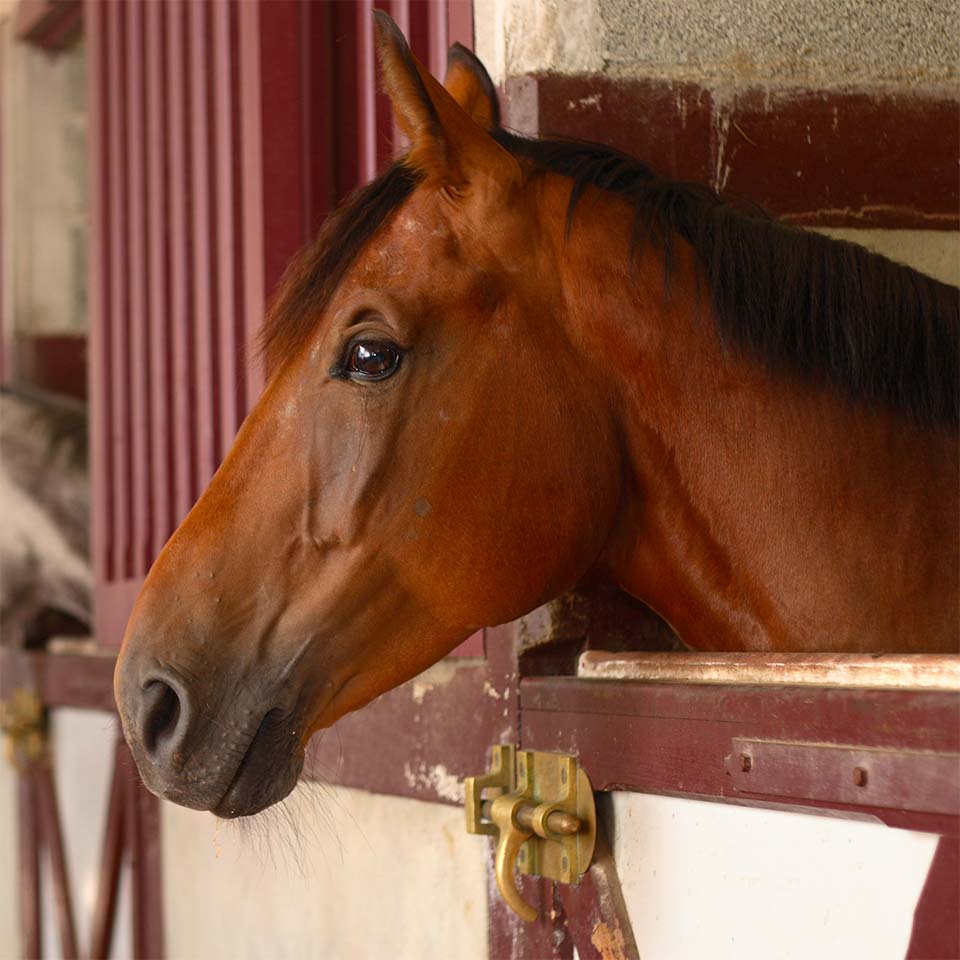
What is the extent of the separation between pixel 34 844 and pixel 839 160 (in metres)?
2.64

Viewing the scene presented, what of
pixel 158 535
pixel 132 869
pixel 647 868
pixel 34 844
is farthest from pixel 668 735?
pixel 34 844

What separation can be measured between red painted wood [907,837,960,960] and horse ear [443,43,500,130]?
0.96 meters

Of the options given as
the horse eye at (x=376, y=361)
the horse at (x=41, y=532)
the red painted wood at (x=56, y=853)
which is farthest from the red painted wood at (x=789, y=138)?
the red painted wood at (x=56, y=853)

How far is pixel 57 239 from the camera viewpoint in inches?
161

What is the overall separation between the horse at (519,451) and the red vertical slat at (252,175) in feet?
3.11

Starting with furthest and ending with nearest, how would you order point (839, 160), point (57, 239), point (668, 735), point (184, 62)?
point (57, 239), point (184, 62), point (839, 160), point (668, 735)

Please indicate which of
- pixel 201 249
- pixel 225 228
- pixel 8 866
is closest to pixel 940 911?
pixel 225 228

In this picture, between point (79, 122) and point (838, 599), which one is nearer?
point (838, 599)

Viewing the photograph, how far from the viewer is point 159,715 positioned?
1289 millimetres

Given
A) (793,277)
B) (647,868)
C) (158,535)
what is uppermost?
(793,277)

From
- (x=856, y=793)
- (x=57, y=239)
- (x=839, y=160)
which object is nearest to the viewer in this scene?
(x=856, y=793)

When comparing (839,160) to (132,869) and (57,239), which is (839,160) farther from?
(57,239)

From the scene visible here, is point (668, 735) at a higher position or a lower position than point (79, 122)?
lower

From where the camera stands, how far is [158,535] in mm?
2760
